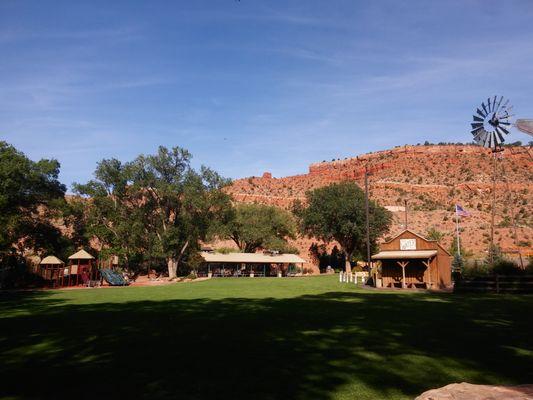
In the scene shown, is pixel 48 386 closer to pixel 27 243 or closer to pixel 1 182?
pixel 1 182

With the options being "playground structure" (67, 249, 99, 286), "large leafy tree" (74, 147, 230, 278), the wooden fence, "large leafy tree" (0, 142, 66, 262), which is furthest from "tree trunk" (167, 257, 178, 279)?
the wooden fence

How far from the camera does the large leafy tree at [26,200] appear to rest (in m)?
40.1

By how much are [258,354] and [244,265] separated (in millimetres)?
56177

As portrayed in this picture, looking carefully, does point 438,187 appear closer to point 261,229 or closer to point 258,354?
point 261,229

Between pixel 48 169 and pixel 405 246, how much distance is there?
3924 centimetres

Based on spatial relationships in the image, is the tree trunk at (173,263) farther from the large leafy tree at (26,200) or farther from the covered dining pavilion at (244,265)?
the large leafy tree at (26,200)

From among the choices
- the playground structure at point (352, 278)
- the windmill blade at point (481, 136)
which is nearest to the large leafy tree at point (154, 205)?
the playground structure at point (352, 278)

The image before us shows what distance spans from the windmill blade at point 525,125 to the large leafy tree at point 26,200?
146 ft

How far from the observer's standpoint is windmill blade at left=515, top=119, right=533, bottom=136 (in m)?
31.8

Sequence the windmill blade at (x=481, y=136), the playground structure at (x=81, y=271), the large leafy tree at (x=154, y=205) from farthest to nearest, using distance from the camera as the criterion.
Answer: the large leafy tree at (x=154, y=205), the playground structure at (x=81, y=271), the windmill blade at (x=481, y=136)

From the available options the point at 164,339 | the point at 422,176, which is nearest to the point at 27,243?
the point at 164,339

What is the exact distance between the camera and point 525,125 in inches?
1280

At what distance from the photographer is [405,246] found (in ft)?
114

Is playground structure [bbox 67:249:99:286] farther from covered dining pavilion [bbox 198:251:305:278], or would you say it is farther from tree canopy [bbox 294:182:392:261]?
tree canopy [bbox 294:182:392:261]
